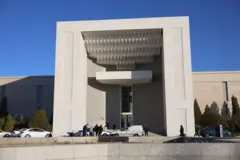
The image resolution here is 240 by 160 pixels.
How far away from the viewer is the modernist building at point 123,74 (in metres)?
31.8

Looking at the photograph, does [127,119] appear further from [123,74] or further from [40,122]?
[40,122]

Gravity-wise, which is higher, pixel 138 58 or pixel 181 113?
pixel 138 58

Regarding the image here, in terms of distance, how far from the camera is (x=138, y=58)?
1588 inches

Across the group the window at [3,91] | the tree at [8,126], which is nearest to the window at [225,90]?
the tree at [8,126]

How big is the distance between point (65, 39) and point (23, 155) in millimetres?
26115

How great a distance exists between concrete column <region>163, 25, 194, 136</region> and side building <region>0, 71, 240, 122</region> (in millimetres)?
19069

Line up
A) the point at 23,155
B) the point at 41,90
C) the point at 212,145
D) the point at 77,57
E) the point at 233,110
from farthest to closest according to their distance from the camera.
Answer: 1. the point at 41,90
2. the point at 233,110
3. the point at 77,57
4. the point at 212,145
5. the point at 23,155

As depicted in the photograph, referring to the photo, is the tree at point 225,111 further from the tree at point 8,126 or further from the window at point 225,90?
the tree at point 8,126

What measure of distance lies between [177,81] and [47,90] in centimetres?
2830

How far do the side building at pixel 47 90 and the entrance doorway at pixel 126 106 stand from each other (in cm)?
1312

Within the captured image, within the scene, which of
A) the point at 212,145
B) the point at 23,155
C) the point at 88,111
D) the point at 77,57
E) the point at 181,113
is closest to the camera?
the point at 23,155

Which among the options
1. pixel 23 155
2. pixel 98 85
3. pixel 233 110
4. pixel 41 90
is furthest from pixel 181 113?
pixel 41 90

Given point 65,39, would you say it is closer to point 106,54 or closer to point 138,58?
point 106,54

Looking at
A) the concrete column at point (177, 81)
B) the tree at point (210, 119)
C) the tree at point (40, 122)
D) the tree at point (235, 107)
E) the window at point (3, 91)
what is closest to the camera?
the concrete column at point (177, 81)
